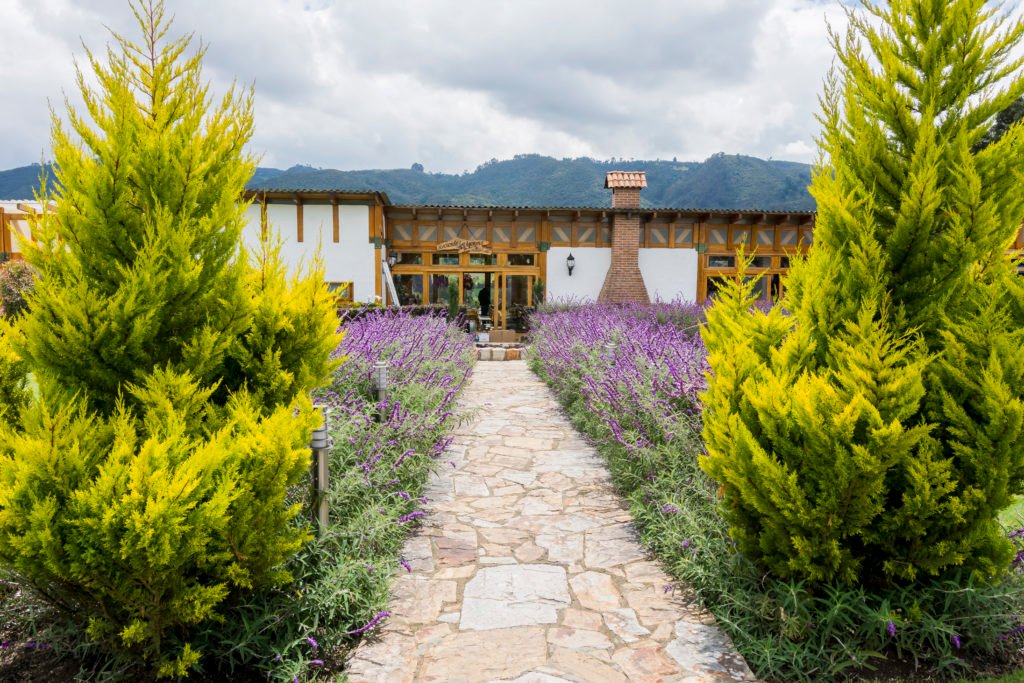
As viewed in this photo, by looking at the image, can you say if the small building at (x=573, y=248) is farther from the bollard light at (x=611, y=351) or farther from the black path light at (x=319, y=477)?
the black path light at (x=319, y=477)

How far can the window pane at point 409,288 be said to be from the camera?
19.5 metres

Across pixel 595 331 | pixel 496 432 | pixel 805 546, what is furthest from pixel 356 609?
pixel 595 331

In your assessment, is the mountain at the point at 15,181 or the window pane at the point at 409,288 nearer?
the window pane at the point at 409,288

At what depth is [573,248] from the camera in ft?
64.2

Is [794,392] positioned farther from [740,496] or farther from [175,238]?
[175,238]

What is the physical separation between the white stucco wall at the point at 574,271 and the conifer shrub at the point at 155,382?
666 inches

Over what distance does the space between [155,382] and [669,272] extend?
18.9 meters

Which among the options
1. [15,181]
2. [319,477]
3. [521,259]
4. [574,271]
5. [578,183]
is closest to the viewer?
[319,477]

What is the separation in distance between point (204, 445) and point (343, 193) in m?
16.0

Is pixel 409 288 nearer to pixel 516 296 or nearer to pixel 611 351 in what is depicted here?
pixel 516 296

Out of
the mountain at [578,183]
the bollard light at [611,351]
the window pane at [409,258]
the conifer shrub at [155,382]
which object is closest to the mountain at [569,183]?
the mountain at [578,183]

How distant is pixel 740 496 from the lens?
9.34 feet


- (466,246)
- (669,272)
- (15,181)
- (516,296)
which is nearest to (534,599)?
(466,246)

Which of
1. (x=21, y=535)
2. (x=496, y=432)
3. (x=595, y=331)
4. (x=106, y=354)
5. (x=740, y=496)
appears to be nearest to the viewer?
(x=21, y=535)
